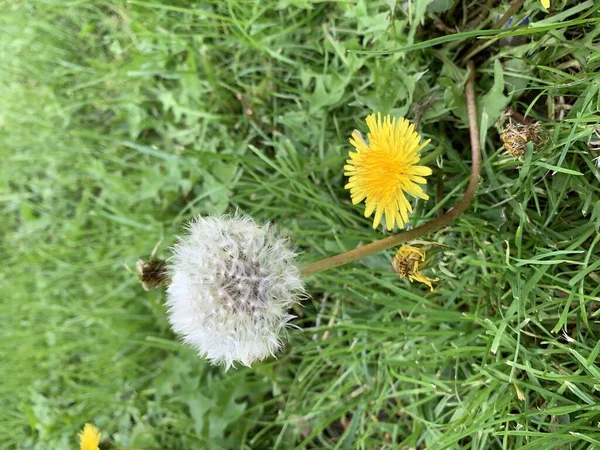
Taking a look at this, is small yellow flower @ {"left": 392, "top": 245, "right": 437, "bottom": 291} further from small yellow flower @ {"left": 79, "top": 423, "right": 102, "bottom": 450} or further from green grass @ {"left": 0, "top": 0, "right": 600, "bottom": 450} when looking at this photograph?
small yellow flower @ {"left": 79, "top": 423, "right": 102, "bottom": 450}

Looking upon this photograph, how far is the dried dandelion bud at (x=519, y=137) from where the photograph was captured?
1.05 meters

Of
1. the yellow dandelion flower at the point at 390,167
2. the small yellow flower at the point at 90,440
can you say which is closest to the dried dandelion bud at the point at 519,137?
the yellow dandelion flower at the point at 390,167

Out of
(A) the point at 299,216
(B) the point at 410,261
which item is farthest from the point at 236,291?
(A) the point at 299,216

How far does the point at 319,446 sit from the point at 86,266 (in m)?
1.00

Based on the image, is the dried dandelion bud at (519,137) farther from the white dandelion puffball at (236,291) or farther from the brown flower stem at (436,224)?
the white dandelion puffball at (236,291)

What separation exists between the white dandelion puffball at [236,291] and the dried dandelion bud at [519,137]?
491 millimetres

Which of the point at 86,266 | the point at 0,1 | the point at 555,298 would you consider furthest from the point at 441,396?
the point at 0,1

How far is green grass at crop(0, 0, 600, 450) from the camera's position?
1136 millimetres

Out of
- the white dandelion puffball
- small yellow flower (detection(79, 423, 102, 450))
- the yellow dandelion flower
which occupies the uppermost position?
the yellow dandelion flower

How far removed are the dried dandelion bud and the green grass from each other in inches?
1.5

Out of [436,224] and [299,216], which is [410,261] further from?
[299,216]

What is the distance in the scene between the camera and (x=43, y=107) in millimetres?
1935

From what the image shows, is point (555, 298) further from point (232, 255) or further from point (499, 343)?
point (232, 255)

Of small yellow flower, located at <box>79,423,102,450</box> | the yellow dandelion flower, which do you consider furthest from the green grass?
small yellow flower, located at <box>79,423,102,450</box>
